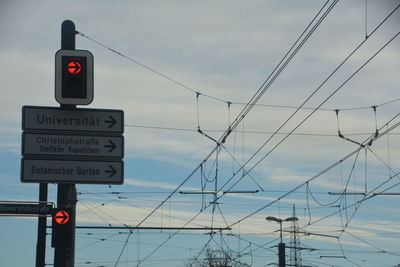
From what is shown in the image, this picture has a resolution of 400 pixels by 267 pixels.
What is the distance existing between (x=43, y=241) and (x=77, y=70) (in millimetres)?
6204

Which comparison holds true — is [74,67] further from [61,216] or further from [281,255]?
[281,255]

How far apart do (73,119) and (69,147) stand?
Answer: 423 millimetres

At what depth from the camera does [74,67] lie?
11.5 metres

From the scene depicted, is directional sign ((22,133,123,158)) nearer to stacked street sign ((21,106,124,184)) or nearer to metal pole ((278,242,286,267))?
stacked street sign ((21,106,124,184))

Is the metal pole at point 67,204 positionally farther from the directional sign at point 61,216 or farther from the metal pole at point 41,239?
the metal pole at point 41,239

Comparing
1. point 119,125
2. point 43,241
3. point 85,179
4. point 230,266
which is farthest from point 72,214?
point 230,266

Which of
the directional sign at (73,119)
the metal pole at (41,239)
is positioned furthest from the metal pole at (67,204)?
the metal pole at (41,239)

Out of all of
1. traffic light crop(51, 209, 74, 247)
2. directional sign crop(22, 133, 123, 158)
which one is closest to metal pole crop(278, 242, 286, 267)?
traffic light crop(51, 209, 74, 247)

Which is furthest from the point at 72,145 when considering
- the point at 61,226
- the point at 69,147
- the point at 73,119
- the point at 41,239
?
the point at 41,239

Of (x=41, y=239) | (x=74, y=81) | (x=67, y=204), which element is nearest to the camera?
(x=74, y=81)

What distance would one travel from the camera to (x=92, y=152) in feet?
38.4

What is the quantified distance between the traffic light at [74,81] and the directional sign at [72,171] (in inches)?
36.6

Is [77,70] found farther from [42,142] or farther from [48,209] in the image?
[48,209]

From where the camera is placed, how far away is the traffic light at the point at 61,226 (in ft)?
38.4
